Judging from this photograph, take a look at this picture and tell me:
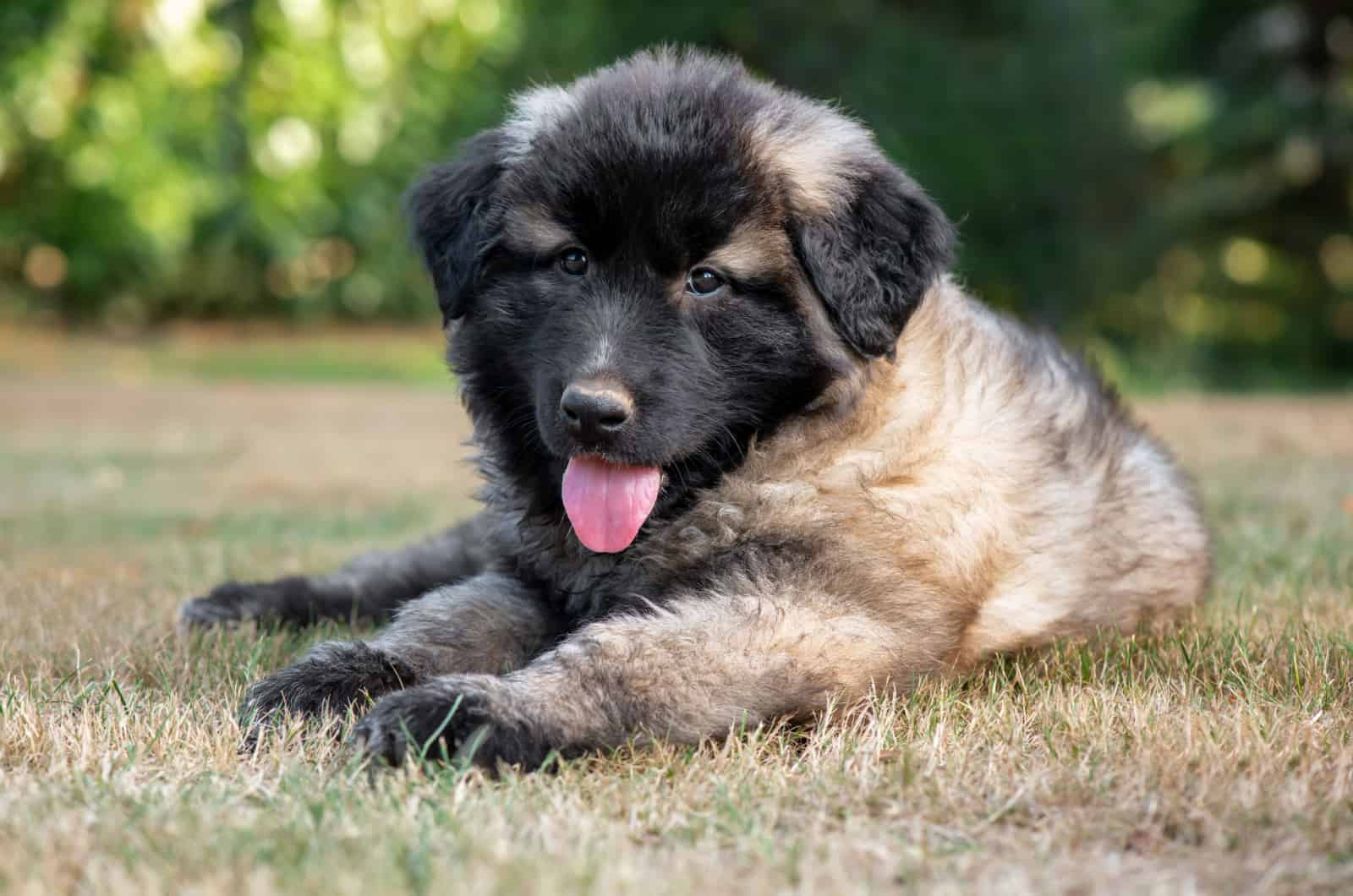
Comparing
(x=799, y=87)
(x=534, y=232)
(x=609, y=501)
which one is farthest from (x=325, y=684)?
(x=799, y=87)

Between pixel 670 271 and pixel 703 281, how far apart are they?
76mm

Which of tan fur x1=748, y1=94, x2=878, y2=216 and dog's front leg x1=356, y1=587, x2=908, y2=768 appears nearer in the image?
dog's front leg x1=356, y1=587, x2=908, y2=768

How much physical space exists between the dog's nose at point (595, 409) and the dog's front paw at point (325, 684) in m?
0.61

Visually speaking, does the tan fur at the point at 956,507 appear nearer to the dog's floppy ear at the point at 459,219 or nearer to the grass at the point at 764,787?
the grass at the point at 764,787

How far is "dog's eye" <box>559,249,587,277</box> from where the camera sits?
2.88m

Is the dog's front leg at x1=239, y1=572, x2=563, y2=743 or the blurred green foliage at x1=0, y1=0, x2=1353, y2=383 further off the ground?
the blurred green foliage at x1=0, y1=0, x2=1353, y2=383

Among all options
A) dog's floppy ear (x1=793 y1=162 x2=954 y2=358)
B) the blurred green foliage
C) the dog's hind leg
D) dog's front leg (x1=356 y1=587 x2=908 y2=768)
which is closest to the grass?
dog's front leg (x1=356 y1=587 x2=908 y2=768)

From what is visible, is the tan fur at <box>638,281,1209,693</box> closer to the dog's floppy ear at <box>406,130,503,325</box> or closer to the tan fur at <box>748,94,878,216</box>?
the tan fur at <box>748,94,878,216</box>

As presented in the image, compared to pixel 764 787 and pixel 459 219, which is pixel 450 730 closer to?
pixel 764 787

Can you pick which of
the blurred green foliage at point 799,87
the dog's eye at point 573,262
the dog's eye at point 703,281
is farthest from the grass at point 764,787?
the blurred green foliage at point 799,87

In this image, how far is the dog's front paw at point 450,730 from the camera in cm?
225

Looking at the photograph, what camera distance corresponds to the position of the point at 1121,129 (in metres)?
15.5

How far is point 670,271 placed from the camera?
9.20ft

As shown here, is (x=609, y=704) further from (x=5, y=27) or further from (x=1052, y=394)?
(x=5, y=27)
